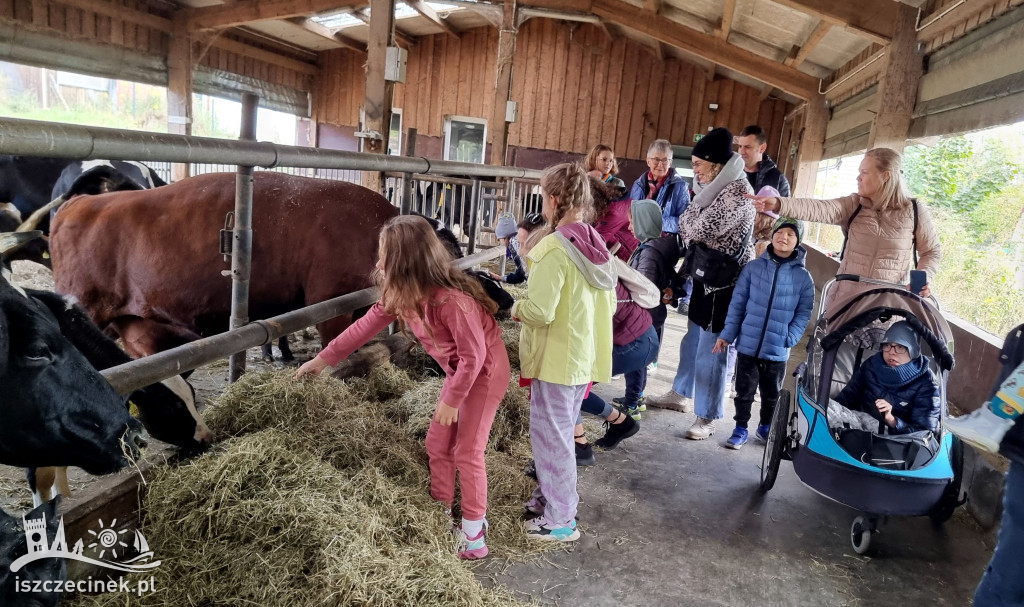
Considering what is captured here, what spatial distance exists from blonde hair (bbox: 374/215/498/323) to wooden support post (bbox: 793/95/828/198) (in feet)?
27.7

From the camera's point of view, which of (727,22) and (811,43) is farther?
(727,22)

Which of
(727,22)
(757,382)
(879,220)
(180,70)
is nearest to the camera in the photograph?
(879,220)

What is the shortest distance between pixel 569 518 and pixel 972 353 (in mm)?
2862

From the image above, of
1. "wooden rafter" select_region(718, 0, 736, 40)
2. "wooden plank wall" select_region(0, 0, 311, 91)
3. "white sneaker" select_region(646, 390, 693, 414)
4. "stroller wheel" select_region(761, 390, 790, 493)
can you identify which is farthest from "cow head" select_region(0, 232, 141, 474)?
"wooden plank wall" select_region(0, 0, 311, 91)

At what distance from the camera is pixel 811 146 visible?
9695mm

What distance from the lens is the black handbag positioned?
3936mm

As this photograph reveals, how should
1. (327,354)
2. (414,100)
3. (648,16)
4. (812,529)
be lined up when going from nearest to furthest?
(327,354), (812,529), (648,16), (414,100)

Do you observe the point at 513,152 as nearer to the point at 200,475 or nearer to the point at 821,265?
the point at 821,265

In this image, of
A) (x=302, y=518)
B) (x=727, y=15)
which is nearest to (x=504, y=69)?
(x=727, y=15)

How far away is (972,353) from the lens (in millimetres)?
3883

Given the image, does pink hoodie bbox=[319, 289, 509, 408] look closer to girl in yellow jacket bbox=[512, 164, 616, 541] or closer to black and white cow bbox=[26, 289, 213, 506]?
girl in yellow jacket bbox=[512, 164, 616, 541]

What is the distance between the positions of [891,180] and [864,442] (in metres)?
1.53

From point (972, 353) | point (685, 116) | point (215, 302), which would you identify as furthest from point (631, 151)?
point (215, 302)

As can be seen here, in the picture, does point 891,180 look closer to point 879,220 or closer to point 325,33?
point 879,220
